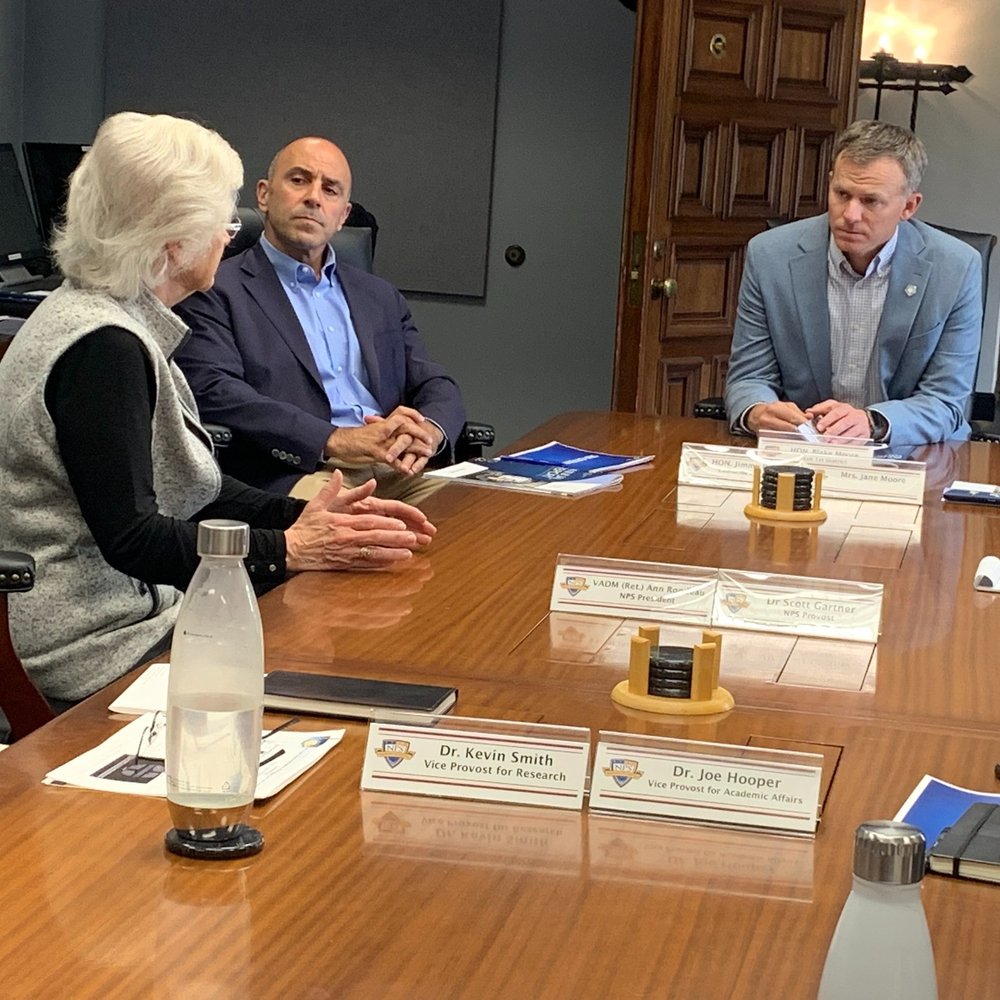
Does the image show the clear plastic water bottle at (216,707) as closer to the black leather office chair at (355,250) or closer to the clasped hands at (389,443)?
the clasped hands at (389,443)

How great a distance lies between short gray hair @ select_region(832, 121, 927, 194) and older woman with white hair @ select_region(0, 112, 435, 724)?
1847 mm

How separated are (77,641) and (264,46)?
5.45 m

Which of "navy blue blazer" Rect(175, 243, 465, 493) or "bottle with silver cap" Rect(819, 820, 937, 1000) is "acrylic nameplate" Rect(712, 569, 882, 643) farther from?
"navy blue blazer" Rect(175, 243, 465, 493)

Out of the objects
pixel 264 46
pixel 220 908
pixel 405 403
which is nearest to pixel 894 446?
pixel 405 403

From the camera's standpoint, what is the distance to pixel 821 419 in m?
Result: 3.55

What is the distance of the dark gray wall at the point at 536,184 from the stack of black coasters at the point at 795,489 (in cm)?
448

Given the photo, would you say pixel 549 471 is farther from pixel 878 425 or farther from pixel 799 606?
pixel 799 606

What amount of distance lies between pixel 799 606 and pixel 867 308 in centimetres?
208

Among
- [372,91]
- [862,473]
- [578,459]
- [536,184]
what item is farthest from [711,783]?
[372,91]

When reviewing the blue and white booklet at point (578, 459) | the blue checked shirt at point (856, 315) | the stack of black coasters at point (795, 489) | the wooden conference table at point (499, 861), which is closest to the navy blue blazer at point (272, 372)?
the blue and white booklet at point (578, 459)

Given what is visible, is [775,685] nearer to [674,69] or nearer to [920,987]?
[920,987]

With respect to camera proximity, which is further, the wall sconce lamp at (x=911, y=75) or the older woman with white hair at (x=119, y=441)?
the wall sconce lamp at (x=911, y=75)

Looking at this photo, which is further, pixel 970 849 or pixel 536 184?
pixel 536 184

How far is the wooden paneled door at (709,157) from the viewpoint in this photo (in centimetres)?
539
